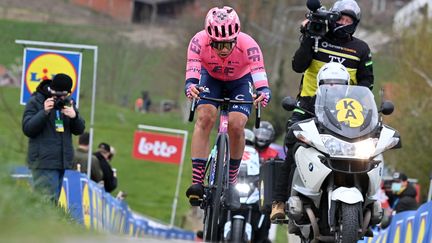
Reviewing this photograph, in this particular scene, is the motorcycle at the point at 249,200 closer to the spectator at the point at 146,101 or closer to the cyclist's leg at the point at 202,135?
the cyclist's leg at the point at 202,135

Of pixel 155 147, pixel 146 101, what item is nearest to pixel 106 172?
pixel 155 147

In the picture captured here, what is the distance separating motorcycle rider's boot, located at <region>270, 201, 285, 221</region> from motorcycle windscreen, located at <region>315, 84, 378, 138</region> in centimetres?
125

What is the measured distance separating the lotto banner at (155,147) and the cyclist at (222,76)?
1559 cm

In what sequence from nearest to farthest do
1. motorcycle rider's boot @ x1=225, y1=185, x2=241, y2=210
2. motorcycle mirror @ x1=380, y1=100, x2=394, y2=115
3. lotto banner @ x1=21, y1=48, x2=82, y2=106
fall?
motorcycle mirror @ x1=380, y1=100, x2=394, y2=115 < motorcycle rider's boot @ x1=225, y1=185, x2=241, y2=210 < lotto banner @ x1=21, y1=48, x2=82, y2=106

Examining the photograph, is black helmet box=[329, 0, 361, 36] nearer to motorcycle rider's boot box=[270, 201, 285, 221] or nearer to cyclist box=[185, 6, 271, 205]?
cyclist box=[185, 6, 271, 205]

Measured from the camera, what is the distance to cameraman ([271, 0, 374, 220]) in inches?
455

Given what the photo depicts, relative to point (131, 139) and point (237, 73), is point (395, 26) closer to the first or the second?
point (131, 139)

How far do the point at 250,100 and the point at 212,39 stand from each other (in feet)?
2.82

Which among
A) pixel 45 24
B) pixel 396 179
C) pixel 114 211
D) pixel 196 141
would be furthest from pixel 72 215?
pixel 45 24

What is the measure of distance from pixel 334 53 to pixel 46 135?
3876 millimetres

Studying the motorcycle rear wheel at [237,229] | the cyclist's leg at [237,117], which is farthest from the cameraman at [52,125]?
the cyclist's leg at [237,117]

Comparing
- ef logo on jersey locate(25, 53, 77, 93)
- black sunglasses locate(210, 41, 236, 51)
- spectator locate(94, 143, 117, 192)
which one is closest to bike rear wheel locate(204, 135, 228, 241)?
black sunglasses locate(210, 41, 236, 51)

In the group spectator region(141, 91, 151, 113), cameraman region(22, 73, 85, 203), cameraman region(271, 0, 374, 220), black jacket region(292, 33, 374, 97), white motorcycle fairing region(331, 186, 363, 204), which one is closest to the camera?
white motorcycle fairing region(331, 186, 363, 204)

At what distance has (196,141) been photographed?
37.9 feet
